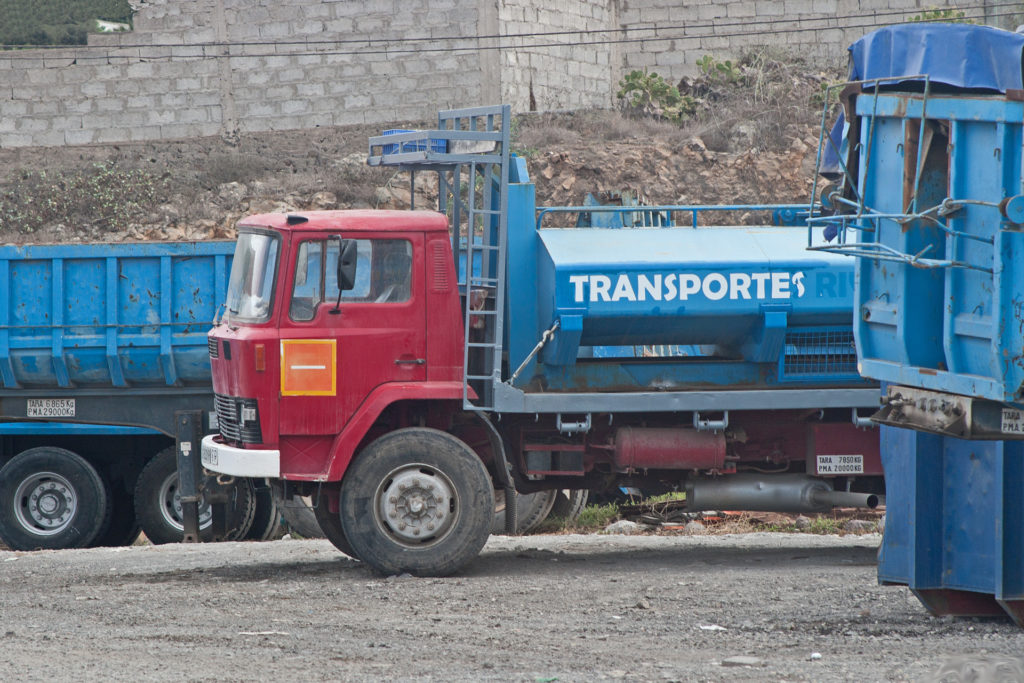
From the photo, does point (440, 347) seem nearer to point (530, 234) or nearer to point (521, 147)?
point (530, 234)

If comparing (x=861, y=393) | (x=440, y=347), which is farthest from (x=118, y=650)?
(x=861, y=393)

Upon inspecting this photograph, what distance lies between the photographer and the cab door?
331 inches

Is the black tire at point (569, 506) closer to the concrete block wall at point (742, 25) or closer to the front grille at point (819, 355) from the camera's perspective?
the front grille at point (819, 355)

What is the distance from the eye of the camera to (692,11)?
22.3 meters

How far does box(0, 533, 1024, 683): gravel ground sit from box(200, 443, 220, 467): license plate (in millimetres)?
806

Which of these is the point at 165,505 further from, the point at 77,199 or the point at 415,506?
the point at 77,199

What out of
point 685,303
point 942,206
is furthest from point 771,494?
point 942,206

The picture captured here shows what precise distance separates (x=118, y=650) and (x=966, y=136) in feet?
15.2

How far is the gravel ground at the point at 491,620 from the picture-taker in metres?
5.72

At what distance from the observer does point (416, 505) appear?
27.8 ft

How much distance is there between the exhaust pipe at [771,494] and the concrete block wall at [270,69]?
1208 centimetres

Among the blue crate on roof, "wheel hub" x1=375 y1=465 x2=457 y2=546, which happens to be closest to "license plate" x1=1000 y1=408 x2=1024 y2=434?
"wheel hub" x1=375 y1=465 x2=457 y2=546

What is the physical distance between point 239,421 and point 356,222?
5.12 ft

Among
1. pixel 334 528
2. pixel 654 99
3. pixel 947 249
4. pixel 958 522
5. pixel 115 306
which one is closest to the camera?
pixel 947 249
